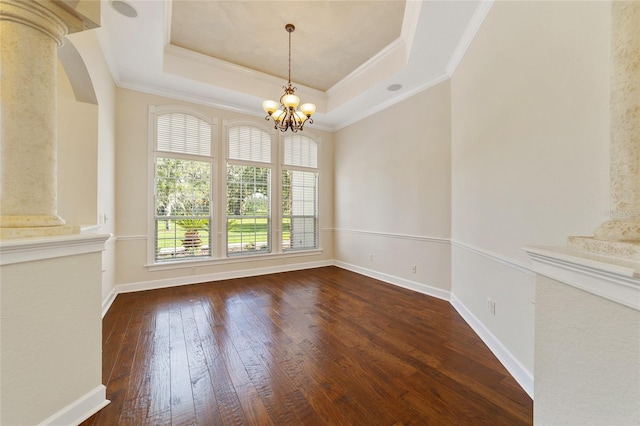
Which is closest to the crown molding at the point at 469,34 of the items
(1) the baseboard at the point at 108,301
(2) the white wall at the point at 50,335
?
(2) the white wall at the point at 50,335

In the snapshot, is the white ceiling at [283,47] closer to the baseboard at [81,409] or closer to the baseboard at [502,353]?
the baseboard at [502,353]

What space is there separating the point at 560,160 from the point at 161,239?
16.2ft

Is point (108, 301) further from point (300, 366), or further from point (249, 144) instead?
point (249, 144)

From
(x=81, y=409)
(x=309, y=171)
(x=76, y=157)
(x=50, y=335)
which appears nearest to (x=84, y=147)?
(x=76, y=157)

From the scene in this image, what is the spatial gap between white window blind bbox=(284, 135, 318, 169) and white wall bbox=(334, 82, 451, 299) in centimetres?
62

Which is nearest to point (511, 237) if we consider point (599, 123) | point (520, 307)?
point (520, 307)

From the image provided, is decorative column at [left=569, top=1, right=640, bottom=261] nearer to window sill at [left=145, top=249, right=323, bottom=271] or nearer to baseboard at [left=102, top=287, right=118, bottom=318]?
baseboard at [left=102, top=287, right=118, bottom=318]

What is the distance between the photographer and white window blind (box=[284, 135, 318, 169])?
5416mm

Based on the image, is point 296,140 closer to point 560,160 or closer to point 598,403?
point 560,160

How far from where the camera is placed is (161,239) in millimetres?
4223

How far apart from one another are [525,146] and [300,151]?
4261mm

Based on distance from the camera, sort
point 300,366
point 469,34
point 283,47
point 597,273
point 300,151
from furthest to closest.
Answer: point 300,151 < point 283,47 < point 469,34 < point 300,366 < point 597,273

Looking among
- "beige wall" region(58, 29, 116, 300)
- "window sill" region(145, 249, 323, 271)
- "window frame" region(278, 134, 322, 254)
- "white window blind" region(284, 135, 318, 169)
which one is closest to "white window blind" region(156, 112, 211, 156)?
"beige wall" region(58, 29, 116, 300)

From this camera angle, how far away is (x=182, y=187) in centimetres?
435
